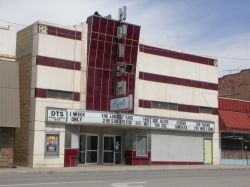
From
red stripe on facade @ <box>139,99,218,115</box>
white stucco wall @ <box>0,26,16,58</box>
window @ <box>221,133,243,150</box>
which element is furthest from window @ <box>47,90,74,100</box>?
window @ <box>221,133,243,150</box>

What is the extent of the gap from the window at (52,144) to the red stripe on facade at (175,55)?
9.69m

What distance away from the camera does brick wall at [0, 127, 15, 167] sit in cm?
2980

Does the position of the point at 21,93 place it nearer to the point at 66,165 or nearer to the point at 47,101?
the point at 47,101

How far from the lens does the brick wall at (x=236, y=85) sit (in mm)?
53500

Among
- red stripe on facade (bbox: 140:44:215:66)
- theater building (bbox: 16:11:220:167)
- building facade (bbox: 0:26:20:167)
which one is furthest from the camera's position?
red stripe on facade (bbox: 140:44:215:66)

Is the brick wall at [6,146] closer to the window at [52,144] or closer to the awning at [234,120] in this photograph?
the window at [52,144]

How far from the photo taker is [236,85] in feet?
181

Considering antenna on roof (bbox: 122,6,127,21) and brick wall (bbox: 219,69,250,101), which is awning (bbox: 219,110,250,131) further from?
A: antenna on roof (bbox: 122,6,127,21)

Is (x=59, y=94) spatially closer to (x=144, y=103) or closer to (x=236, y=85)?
(x=144, y=103)

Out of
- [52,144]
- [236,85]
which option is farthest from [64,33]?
[236,85]

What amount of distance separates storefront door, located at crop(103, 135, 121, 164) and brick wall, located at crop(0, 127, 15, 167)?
7892 millimetres

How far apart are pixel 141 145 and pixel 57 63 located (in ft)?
30.3

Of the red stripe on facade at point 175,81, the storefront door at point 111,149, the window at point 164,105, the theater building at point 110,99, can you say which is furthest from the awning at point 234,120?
the storefront door at point 111,149

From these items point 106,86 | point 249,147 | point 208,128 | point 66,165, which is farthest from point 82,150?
point 249,147
